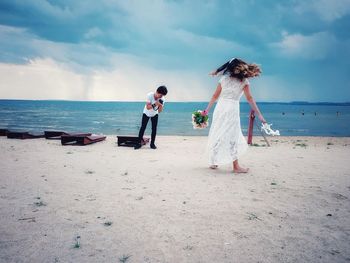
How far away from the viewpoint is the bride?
6137 mm

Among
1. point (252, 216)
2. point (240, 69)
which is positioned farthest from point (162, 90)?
point (252, 216)

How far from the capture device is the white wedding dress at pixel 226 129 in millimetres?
6227

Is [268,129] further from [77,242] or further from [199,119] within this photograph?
[77,242]

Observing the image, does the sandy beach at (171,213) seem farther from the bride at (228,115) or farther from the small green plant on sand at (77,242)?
the bride at (228,115)

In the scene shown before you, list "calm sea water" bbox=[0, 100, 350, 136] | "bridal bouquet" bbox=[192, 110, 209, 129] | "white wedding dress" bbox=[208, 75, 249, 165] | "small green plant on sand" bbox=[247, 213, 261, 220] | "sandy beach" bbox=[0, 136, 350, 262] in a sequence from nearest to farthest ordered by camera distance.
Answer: "sandy beach" bbox=[0, 136, 350, 262] → "small green plant on sand" bbox=[247, 213, 261, 220] → "white wedding dress" bbox=[208, 75, 249, 165] → "bridal bouquet" bbox=[192, 110, 209, 129] → "calm sea water" bbox=[0, 100, 350, 136]

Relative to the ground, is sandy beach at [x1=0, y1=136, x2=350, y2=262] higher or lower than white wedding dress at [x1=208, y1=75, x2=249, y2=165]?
lower

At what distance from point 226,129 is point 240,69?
4.19 feet

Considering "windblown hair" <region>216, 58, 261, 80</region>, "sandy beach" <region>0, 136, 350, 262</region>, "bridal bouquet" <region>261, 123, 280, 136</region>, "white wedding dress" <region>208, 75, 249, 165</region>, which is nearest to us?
"sandy beach" <region>0, 136, 350, 262</region>

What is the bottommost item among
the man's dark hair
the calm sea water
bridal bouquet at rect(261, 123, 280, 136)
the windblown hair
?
the calm sea water

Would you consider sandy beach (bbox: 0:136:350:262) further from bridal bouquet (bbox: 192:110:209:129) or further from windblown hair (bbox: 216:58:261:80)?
windblown hair (bbox: 216:58:261:80)

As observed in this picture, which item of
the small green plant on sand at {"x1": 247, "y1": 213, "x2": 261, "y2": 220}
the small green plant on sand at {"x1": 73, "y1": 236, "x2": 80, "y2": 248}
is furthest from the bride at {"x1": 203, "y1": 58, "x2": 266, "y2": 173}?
the small green plant on sand at {"x1": 73, "y1": 236, "x2": 80, "y2": 248}

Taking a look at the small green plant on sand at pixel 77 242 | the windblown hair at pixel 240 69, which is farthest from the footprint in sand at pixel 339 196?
the small green plant on sand at pixel 77 242

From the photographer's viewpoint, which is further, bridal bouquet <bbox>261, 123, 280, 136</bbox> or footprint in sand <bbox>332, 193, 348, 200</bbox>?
bridal bouquet <bbox>261, 123, 280, 136</bbox>

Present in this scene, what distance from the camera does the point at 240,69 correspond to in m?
5.94
